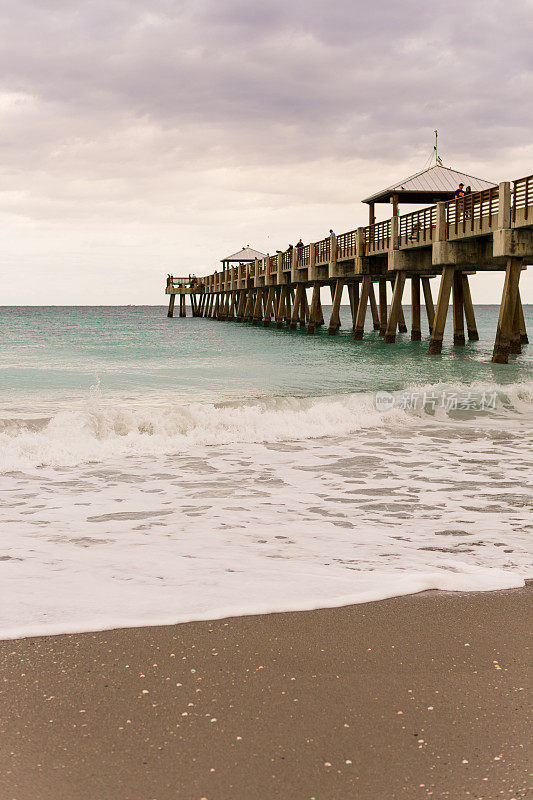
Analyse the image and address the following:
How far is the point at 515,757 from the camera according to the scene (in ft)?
6.96

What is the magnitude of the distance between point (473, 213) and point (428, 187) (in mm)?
8381

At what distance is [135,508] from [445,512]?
7.95 ft

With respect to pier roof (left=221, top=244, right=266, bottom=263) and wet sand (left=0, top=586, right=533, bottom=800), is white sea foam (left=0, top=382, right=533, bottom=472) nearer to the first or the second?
wet sand (left=0, top=586, right=533, bottom=800)

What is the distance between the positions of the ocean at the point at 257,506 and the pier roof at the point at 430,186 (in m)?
15.2

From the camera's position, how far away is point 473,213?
1955 cm

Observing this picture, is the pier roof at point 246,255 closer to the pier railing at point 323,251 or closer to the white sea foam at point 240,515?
the pier railing at point 323,251

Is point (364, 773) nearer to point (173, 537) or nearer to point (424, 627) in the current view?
point (424, 627)

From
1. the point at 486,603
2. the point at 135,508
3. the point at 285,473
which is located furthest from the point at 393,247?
the point at 486,603

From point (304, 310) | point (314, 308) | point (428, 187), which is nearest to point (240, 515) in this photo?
point (428, 187)

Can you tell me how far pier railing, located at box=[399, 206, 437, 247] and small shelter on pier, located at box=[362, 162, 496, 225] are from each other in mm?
1547

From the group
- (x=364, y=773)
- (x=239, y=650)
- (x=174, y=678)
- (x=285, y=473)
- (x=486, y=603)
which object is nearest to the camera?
(x=364, y=773)

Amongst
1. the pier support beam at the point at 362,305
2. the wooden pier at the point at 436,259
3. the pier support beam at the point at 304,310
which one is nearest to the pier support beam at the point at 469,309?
the wooden pier at the point at 436,259

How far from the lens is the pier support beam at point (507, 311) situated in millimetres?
18781

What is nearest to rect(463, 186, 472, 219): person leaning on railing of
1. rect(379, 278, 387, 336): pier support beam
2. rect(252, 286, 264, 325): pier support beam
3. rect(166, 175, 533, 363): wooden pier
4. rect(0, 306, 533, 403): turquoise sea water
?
rect(166, 175, 533, 363): wooden pier
